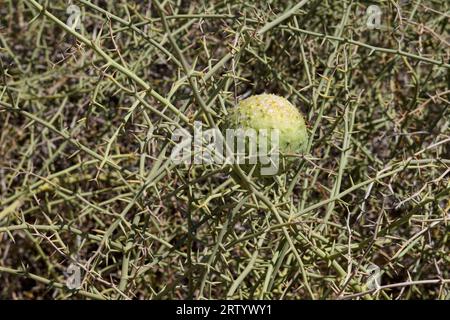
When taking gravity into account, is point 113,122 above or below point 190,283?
below

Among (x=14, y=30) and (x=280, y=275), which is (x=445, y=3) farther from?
(x=14, y=30)

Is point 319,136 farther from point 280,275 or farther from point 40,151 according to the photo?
point 40,151

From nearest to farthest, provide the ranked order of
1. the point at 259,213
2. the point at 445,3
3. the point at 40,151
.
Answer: the point at 259,213 → the point at 445,3 → the point at 40,151

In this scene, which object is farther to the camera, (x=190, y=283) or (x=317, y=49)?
(x=317, y=49)

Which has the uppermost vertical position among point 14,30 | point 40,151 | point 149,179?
point 149,179
